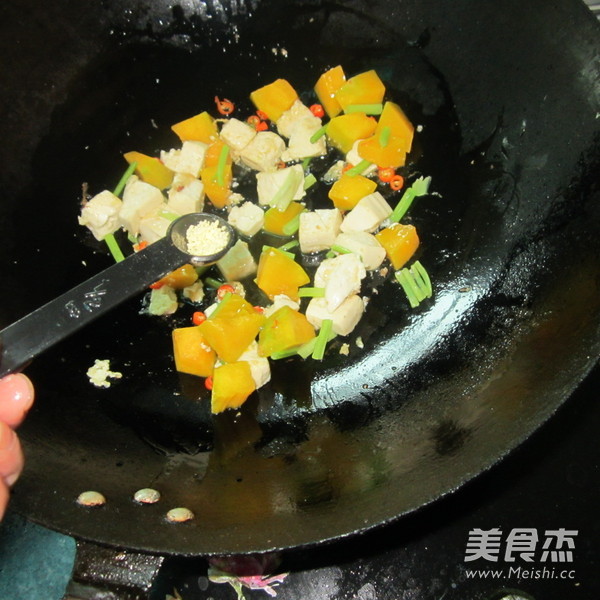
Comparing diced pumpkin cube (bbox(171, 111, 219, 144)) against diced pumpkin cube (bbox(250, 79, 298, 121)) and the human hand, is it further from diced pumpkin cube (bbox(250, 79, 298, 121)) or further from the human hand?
the human hand

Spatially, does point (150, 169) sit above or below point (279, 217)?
below

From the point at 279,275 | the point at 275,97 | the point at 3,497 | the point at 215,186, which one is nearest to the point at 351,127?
the point at 275,97

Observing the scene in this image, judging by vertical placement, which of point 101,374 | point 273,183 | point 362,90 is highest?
point 362,90

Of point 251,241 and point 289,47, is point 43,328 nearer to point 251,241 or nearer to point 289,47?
point 251,241

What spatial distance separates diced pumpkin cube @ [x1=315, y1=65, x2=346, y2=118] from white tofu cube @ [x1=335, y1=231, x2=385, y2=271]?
0.58 m

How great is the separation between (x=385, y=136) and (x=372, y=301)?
0.62 meters

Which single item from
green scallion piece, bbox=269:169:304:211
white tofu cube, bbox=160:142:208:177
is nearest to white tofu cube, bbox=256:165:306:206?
green scallion piece, bbox=269:169:304:211

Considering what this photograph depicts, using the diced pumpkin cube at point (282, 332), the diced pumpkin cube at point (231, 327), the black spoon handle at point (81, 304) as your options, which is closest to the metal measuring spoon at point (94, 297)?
the black spoon handle at point (81, 304)

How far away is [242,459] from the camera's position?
63.6 inches

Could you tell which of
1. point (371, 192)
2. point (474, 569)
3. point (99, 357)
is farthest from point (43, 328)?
point (474, 569)

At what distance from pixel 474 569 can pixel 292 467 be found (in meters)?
0.62

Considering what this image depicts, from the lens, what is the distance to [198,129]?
2174 millimetres

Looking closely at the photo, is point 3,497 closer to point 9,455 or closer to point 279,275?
point 9,455

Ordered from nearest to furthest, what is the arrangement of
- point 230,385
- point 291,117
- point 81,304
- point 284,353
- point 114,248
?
1. point 81,304
2. point 230,385
3. point 284,353
4. point 114,248
5. point 291,117
